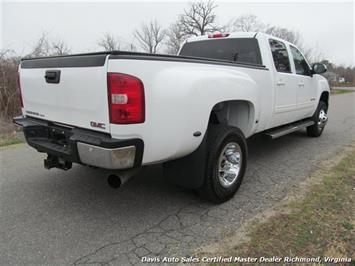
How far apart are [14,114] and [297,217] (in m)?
8.12

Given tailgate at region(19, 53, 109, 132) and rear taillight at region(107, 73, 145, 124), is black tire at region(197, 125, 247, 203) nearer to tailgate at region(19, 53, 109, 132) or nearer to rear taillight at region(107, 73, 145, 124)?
rear taillight at region(107, 73, 145, 124)

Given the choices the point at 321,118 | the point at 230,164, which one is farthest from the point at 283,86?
the point at 321,118

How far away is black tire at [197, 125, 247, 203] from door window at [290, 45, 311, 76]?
2.63 m

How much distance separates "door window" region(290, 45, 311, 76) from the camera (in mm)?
5277

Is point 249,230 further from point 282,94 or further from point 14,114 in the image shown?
point 14,114

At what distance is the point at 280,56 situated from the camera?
475 cm

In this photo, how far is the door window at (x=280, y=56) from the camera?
4547mm

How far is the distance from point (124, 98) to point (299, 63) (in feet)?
14.0

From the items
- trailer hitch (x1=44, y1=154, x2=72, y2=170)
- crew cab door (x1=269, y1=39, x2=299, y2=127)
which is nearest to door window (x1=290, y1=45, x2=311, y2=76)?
crew cab door (x1=269, y1=39, x2=299, y2=127)

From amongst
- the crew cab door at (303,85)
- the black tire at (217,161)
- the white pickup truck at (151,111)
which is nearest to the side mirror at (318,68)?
the crew cab door at (303,85)

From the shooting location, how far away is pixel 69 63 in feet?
8.74

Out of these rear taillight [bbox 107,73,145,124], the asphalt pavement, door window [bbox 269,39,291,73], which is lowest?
the asphalt pavement

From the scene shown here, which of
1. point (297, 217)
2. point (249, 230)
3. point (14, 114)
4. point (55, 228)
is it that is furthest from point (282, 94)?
point (14, 114)

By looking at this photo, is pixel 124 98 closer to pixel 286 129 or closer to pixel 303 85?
pixel 286 129
